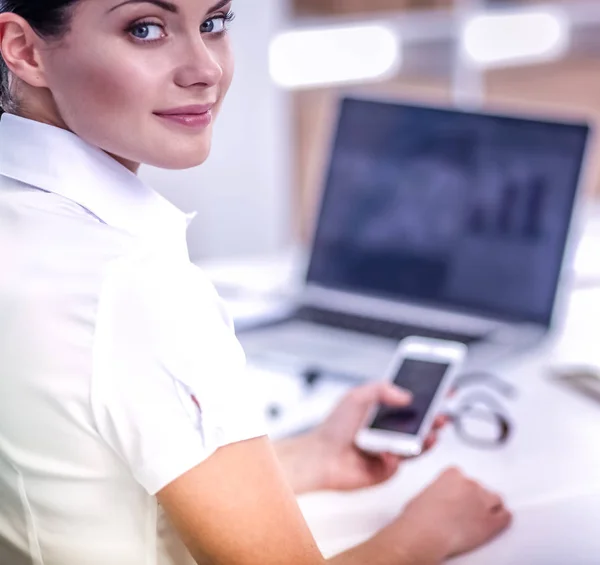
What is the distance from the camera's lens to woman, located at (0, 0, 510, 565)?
22.6 inches

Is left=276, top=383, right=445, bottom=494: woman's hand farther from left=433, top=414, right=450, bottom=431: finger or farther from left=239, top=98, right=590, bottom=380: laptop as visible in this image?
left=239, top=98, right=590, bottom=380: laptop

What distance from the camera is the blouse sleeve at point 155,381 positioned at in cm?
57

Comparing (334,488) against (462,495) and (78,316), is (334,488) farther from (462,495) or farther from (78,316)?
(78,316)

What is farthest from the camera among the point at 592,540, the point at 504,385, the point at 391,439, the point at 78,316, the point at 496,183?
the point at 496,183

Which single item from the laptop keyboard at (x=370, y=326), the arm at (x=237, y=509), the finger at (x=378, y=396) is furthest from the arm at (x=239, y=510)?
the laptop keyboard at (x=370, y=326)

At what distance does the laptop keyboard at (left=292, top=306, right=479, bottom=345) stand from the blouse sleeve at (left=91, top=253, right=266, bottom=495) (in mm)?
659

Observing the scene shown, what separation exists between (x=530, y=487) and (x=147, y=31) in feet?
1.83

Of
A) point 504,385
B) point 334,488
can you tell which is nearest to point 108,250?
point 334,488

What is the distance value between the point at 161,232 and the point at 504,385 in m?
0.59

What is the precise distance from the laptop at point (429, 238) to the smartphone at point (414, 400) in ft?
0.25

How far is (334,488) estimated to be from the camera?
0.90 metres

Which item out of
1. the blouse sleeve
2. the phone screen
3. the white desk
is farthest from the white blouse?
the phone screen

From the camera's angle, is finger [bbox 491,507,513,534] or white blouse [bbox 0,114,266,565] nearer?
white blouse [bbox 0,114,266,565]

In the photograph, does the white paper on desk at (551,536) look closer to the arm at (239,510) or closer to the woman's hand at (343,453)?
the woman's hand at (343,453)
